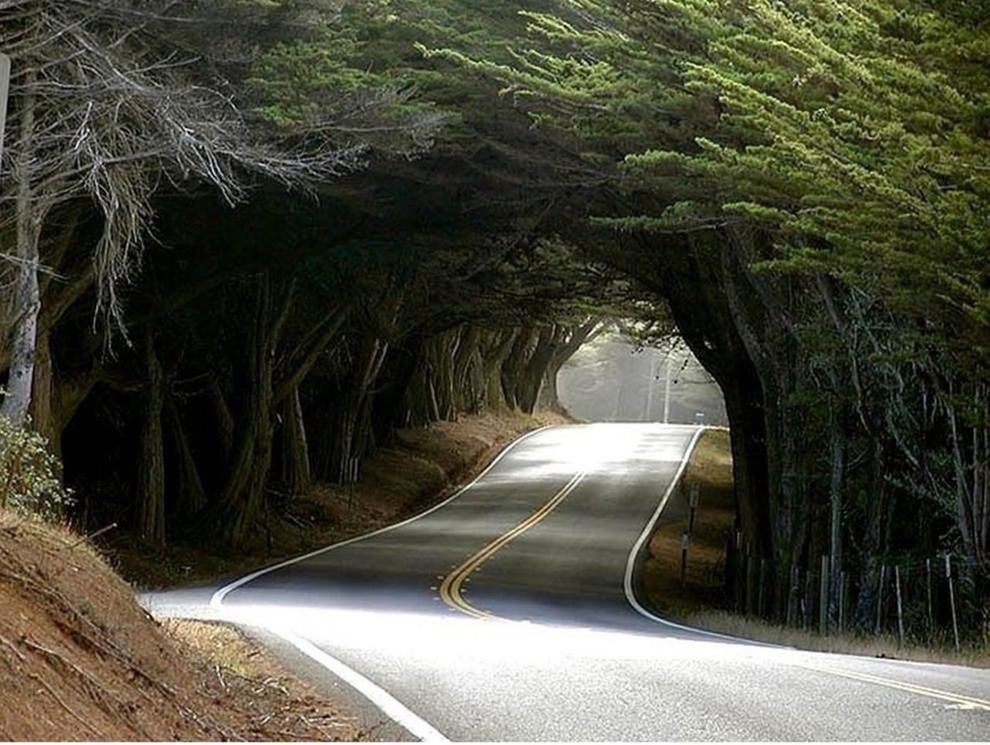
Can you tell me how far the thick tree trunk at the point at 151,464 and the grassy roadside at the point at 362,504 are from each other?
50cm

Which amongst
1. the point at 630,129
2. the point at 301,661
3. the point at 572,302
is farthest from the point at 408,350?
the point at 301,661

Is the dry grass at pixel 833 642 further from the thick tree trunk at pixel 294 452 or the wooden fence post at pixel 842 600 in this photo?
the thick tree trunk at pixel 294 452

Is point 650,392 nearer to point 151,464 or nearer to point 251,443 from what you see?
point 251,443

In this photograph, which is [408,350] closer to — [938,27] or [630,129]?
[630,129]

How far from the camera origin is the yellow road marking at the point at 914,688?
11.4 metres

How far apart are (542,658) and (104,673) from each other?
232 inches

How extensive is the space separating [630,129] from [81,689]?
16.1m

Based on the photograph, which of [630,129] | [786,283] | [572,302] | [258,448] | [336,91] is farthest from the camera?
[572,302]

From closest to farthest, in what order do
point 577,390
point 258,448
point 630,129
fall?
point 630,129, point 258,448, point 577,390

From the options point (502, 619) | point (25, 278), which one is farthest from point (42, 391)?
point (502, 619)

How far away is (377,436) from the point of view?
53969mm

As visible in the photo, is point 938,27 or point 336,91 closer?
point 938,27

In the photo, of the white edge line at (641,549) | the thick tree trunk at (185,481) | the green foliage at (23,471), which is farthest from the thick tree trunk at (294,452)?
the green foliage at (23,471)

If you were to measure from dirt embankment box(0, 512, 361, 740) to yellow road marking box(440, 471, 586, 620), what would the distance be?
11270mm
